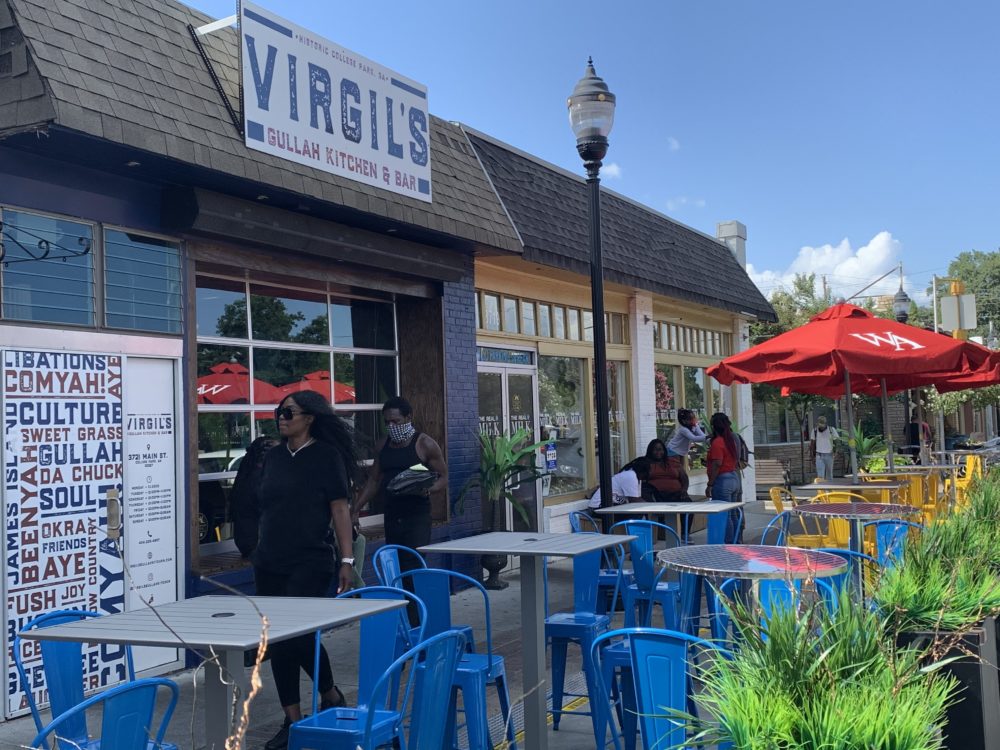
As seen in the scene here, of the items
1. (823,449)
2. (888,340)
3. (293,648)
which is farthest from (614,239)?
(823,449)

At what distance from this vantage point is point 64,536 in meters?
5.94

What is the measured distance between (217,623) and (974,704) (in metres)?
2.77

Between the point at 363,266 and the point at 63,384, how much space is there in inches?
126

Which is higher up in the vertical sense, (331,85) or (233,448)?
(331,85)

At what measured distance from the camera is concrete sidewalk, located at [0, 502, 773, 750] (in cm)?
521

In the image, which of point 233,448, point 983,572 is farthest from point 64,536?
Answer: point 983,572

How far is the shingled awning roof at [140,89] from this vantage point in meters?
5.27

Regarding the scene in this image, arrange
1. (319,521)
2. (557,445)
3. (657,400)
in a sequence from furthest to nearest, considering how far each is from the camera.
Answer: (657,400)
(557,445)
(319,521)

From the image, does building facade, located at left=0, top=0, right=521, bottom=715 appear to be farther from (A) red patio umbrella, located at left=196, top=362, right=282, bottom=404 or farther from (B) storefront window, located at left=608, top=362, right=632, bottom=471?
(B) storefront window, located at left=608, top=362, right=632, bottom=471

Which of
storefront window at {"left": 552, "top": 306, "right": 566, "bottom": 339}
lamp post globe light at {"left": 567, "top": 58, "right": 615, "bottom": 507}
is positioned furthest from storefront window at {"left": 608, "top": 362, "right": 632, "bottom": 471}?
lamp post globe light at {"left": 567, "top": 58, "right": 615, "bottom": 507}

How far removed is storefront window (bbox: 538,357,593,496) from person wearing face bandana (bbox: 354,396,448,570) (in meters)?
4.37

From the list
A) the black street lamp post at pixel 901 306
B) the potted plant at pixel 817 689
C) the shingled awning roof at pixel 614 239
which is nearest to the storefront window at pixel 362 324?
the shingled awning roof at pixel 614 239

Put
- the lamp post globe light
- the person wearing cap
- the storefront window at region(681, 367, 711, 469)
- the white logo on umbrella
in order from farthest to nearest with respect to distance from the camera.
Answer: the person wearing cap, the storefront window at region(681, 367, 711, 469), the white logo on umbrella, the lamp post globe light

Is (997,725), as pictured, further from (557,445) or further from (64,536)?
(557,445)
